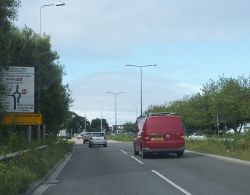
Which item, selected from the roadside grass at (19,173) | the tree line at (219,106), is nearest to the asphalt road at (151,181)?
the roadside grass at (19,173)

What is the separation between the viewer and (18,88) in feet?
89.6

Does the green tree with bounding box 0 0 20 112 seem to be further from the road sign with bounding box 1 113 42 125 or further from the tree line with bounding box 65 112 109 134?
the tree line with bounding box 65 112 109 134

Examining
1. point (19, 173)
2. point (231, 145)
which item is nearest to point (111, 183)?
point (19, 173)

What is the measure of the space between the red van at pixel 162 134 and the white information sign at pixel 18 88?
264 inches

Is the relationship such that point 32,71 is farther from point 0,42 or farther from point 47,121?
point 47,121

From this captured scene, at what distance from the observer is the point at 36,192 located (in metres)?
15.3

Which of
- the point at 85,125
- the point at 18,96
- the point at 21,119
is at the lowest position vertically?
the point at 21,119

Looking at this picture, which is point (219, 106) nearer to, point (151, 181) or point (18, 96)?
point (18, 96)

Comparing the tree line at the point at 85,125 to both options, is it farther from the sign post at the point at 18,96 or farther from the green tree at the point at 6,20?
the green tree at the point at 6,20

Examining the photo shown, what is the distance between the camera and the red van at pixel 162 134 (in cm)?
3092

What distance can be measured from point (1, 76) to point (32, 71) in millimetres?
1739

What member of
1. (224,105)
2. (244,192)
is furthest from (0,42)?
(224,105)

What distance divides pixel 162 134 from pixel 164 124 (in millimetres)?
559

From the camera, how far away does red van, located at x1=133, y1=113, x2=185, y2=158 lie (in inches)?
1217
